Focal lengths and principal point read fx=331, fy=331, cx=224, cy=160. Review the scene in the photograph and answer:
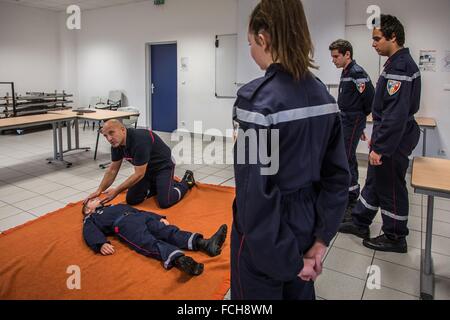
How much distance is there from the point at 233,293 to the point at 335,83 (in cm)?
492

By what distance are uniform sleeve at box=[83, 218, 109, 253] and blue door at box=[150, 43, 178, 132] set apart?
5.30m

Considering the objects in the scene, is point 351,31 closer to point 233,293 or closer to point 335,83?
point 335,83

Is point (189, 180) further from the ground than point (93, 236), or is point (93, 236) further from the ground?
point (189, 180)

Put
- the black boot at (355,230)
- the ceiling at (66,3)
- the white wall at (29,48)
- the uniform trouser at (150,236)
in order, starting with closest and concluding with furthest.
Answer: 1. the uniform trouser at (150,236)
2. the black boot at (355,230)
3. the ceiling at (66,3)
4. the white wall at (29,48)

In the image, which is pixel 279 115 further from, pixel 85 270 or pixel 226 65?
pixel 226 65

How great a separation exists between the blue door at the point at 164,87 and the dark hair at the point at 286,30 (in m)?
6.83

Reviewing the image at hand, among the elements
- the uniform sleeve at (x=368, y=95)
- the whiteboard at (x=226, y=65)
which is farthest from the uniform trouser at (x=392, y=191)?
the whiteboard at (x=226, y=65)

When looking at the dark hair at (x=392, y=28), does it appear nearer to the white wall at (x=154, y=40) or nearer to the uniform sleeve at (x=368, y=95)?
the uniform sleeve at (x=368, y=95)

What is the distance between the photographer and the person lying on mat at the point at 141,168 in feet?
9.74

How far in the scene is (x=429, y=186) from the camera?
1.84 meters

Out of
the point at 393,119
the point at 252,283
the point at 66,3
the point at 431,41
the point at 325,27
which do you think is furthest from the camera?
the point at 66,3

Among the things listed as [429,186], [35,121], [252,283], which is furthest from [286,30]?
[35,121]

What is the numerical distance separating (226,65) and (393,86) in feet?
15.6

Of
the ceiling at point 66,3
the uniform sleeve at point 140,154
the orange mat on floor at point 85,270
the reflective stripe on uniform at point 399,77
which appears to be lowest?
the orange mat on floor at point 85,270
